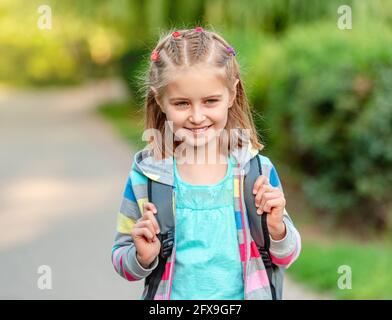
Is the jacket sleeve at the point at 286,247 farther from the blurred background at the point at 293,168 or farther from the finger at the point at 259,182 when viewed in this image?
the blurred background at the point at 293,168

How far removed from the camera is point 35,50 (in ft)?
96.9

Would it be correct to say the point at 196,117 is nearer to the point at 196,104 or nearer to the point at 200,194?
the point at 196,104

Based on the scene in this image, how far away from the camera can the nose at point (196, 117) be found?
2266 mm

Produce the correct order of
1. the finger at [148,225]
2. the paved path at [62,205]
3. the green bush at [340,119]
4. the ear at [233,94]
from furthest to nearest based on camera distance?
the green bush at [340,119], the paved path at [62,205], the ear at [233,94], the finger at [148,225]

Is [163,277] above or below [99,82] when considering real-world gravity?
below

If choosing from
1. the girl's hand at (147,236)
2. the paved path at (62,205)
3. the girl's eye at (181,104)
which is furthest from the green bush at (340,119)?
the girl's hand at (147,236)

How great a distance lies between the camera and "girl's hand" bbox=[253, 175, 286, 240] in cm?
220

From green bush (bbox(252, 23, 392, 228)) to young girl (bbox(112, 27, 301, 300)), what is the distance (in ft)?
13.4

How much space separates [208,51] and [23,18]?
14.6 metres

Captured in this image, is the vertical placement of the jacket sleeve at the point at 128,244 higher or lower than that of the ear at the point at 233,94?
lower

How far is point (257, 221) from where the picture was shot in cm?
229
